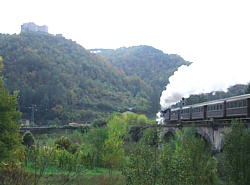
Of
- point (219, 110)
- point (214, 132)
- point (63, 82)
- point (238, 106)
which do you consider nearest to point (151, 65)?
point (63, 82)

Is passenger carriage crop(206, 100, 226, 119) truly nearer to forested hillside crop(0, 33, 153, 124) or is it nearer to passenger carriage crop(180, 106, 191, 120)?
passenger carriage crop(180, 106, 191, 120)

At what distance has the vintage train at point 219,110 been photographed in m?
23.0

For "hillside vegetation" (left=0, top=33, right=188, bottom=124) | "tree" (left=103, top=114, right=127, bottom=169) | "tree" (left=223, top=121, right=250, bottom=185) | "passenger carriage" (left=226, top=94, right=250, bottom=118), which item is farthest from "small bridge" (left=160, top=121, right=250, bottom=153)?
"hillside vegetation" (left=0, top=33, right=188, bottom=124)

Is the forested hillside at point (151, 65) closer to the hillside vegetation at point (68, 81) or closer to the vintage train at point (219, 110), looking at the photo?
the hillside vegetation at point (68, 81)

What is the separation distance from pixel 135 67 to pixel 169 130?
12721 cm

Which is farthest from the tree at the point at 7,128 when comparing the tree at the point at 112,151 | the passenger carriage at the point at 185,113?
the passenger carriage at the point at 185,113

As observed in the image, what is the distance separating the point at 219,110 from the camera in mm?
28062

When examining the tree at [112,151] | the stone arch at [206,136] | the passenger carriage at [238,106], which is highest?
the passenger carriage at [238,106]

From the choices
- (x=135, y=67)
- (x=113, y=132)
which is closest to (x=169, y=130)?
(x=113, y=132)

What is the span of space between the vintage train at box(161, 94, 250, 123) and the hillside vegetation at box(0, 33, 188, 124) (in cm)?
5348

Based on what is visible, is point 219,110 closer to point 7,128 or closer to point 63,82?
point 7,128

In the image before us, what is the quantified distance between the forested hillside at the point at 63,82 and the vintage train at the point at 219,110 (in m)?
53.3

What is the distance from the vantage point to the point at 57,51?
132m

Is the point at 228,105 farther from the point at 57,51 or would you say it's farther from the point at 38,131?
the point at 57,51
